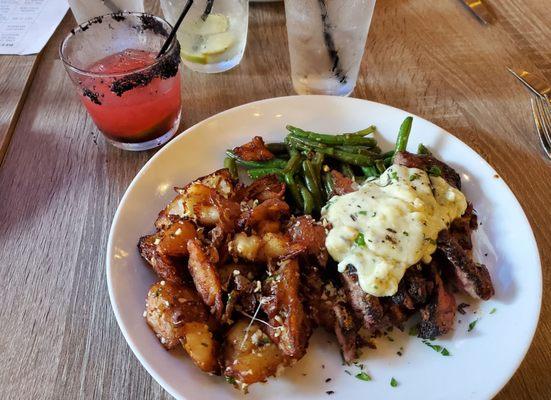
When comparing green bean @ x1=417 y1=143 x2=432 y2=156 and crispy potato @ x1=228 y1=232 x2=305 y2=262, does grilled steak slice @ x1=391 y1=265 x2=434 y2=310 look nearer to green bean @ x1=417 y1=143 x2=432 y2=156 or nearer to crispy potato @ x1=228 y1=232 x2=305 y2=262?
crispy potato @ x1=228 y1=232 x2=305 y2=262

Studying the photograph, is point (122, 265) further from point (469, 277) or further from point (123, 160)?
point (469, 277)

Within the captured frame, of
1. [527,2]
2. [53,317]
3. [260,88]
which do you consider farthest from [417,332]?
[527,2]

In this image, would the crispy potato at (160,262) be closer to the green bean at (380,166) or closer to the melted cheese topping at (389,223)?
the melted cheese topping at (389,223)


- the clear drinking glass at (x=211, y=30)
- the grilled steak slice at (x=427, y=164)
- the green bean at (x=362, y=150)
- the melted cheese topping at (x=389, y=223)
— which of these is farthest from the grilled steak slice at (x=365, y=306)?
the clear drinking glass at (x=211, y=30)

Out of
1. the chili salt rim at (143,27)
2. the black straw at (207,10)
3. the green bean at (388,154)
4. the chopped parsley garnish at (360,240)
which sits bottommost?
the green bean at (388,154)

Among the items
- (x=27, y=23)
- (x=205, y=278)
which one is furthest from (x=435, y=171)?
(x=27, y=23)

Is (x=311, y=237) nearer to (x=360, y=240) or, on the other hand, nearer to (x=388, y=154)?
(x=360, y=240)

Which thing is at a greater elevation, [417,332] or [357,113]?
[357,113]
